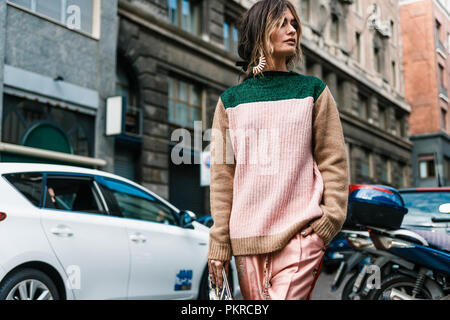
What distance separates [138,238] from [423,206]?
9.00 feet

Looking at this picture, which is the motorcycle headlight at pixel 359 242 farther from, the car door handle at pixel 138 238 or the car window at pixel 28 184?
the car window at pixel 28 184

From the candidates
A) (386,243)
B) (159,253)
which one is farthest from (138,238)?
(386,243)

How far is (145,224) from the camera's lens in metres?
5.62

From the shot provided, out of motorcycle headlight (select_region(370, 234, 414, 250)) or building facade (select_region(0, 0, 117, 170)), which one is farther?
building facade (select_region(0, 0, 117, 170))

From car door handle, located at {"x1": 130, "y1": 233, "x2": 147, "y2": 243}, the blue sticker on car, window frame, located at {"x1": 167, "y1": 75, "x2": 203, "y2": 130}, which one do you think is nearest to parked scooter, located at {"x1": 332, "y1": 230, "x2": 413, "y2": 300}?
the blue sticker on car

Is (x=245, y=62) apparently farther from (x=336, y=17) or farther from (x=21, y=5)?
(x=336, y=17)

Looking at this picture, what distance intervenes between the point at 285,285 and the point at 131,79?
1364cm

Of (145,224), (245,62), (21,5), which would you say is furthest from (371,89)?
(245,62)

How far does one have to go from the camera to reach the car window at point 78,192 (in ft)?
17.2

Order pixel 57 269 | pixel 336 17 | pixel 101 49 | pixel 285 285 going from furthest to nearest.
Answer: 1. pixel 336 17
2. pixel 101 49
3. pixel 57 269
4. pixel 285 285

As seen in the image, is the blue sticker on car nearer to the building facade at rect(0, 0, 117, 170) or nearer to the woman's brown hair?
the woman's brown hair

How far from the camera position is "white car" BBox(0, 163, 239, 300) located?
170 inches

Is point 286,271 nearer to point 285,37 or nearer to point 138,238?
point 285,37

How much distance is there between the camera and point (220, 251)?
2.04 m
